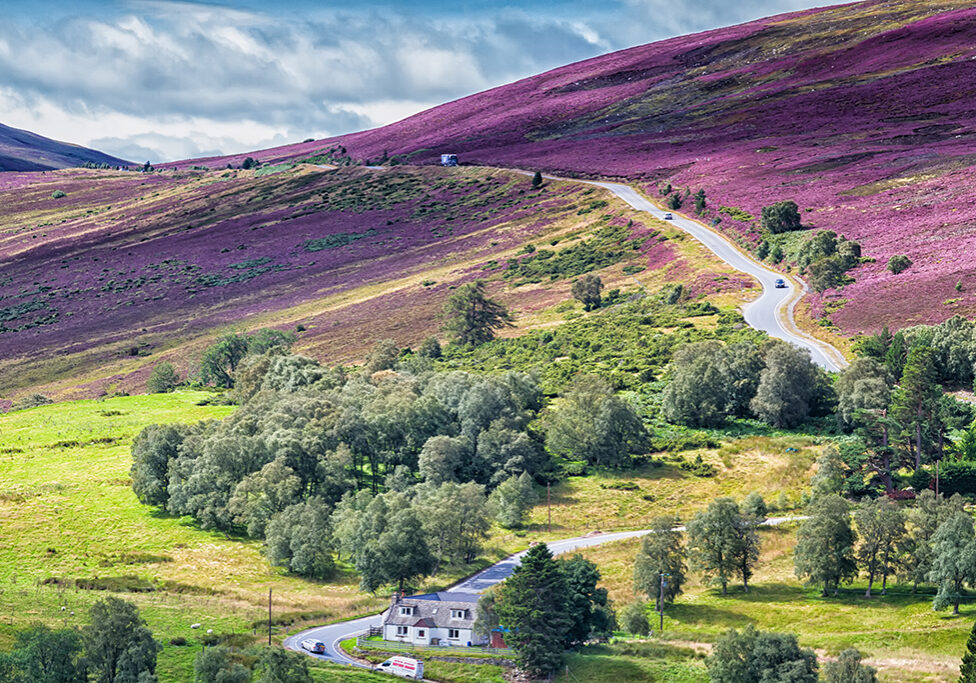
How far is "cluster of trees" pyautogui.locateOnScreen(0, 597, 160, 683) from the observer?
56688mm

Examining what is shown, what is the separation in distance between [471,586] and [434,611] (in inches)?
259

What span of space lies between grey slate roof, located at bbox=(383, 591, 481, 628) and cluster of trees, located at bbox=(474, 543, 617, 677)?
2015 mm

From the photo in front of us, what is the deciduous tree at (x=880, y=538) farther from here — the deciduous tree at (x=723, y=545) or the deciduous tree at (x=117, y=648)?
the deciduous tree at (x=117, y=648)

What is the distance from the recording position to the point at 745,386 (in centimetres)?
10281

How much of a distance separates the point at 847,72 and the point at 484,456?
129 meters

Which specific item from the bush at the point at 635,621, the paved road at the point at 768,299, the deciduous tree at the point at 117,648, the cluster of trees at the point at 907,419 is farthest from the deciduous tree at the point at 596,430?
the deciduous tree at the point at 117,648

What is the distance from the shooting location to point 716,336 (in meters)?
115

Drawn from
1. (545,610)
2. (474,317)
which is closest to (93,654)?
(545,610)

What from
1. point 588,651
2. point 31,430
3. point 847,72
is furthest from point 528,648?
point 847,72

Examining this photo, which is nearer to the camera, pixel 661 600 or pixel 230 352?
pixel 661 600

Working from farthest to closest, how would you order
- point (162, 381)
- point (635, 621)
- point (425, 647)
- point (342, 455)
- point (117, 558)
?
point (162, 381) < point (342, 455) < point (117, 558) < point (635, 621) < point (425, 647)

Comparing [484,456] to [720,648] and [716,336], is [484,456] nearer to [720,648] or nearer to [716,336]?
[716,336]

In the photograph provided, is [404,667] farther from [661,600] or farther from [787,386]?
[787,386]

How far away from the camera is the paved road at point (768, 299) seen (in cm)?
10819
